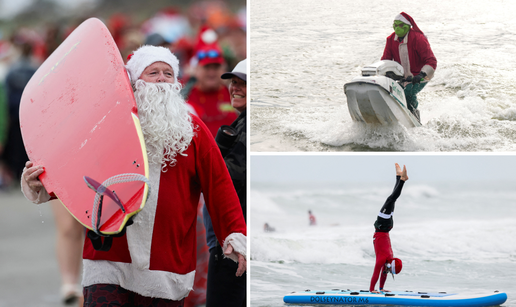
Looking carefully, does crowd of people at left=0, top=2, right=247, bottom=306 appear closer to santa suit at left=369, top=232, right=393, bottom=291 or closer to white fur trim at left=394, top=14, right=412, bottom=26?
santa suit at left=369, top=232, right=393, bottom=291

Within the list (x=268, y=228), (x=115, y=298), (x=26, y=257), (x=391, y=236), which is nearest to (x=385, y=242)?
(x=391, y=236)

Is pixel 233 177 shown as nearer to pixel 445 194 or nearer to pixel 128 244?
pixel 128 244

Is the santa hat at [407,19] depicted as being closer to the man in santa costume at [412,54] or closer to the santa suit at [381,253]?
the man in santa costume at [412,54]

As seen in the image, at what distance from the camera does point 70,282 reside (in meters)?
4.72

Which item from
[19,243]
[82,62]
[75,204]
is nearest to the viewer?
[75,204]

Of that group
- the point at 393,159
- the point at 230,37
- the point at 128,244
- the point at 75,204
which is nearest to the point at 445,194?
the point at 393,159

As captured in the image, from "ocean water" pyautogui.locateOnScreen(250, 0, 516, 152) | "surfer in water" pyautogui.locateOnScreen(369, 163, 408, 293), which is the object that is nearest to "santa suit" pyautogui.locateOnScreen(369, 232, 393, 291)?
"surfer in water" pyautogui.locateOnScreen(369, 163, 408, 293)

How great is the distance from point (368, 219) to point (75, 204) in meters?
1.42

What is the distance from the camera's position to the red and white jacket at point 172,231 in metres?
2.92

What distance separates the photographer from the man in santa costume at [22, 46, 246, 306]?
9.59ft

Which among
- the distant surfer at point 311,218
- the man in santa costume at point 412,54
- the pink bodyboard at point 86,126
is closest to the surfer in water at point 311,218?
the distant surfer at point 311,218

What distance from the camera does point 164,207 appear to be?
296cm

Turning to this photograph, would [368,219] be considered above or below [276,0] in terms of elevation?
below

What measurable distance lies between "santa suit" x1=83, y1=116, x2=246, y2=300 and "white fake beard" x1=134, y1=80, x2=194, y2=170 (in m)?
0.05
